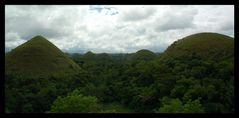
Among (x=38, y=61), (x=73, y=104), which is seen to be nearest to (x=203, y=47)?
(x=73, y=104)

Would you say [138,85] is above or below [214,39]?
below

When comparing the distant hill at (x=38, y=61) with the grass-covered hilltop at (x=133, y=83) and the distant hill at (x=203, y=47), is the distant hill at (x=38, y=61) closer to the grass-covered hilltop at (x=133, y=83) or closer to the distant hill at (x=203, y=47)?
the grass-covered hilltop at (x=133, y=83)

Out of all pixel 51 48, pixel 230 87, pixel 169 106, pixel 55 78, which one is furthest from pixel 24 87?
pixel 51 48

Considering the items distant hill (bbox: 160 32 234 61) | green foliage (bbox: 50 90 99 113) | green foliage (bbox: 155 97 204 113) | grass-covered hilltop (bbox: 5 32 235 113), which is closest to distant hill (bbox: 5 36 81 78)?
grass-covered hilltop (bbox: 5 32 235 113)

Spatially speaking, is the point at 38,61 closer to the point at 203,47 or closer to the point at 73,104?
the point at 73,104

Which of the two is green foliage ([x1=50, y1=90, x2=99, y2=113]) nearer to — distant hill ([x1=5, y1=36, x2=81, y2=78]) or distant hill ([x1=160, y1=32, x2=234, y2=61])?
distant hill ([x1=5, y1=36, x2=81, y2=78])

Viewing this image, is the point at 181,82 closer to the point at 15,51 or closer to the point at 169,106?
the point at 169,106

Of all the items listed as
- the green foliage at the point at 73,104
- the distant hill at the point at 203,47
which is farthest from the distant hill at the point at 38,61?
the distant hill at the point at 203,47

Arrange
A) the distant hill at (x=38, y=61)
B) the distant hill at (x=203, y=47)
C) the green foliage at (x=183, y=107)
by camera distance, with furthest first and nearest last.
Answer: the distant hill at (x=38, y=61) → the distant hill at (x=203, y=47) → the green foliage at (x=183, y=107)
